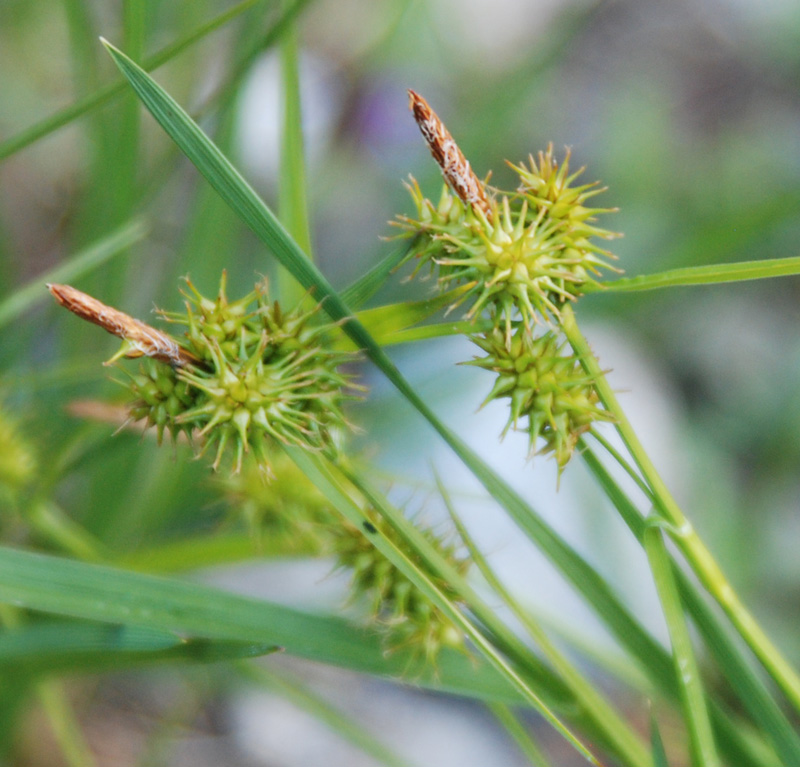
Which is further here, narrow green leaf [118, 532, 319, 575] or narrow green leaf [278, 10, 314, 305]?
narrow green leaf [118, 532, 319, 575]

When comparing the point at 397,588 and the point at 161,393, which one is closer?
the point at 161,393

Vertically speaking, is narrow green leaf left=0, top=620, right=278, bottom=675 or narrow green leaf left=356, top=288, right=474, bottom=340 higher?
narrow green leaf left=356, top=288, right=474, bottom=340

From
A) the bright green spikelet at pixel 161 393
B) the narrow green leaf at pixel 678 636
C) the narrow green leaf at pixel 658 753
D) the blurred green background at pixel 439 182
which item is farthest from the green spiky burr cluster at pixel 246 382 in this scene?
the blurred green background at pixel 439 182

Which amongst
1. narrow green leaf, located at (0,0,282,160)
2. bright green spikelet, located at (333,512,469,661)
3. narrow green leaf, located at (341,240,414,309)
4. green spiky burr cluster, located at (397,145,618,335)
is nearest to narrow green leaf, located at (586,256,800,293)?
green spiky burr cluster, located at (397,145,618,335)

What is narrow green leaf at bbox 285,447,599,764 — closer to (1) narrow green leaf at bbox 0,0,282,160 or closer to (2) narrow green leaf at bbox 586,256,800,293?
(2) narrow green leaf at bbox 586,256,800,293

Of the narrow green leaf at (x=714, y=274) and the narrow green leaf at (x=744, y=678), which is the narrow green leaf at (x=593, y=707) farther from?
the narrow green leaf at (x=714, y=274)

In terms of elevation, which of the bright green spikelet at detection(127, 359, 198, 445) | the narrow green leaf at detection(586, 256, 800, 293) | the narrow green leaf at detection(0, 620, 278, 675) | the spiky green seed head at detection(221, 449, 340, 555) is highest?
the narrow green leaf at detection(586, 256, 800, 293)

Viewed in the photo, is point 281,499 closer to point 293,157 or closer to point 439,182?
point 293,157

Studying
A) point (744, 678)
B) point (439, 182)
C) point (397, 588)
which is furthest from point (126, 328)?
point (439, 182)
